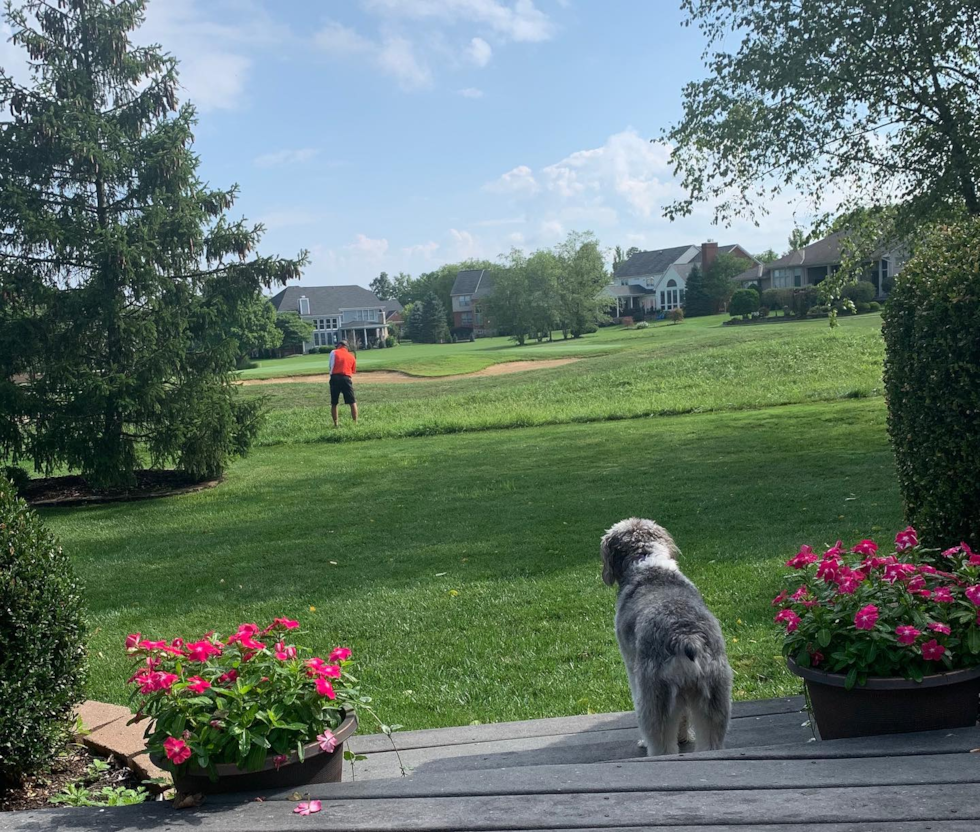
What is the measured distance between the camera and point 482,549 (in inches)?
343

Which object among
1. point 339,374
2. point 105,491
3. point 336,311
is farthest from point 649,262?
point 105,491

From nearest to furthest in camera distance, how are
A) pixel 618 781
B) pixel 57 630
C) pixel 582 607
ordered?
pixel 618 781 < pixel 57 630 < pixel 582 607

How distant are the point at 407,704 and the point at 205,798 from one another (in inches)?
93.4

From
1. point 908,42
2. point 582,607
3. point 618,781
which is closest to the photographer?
point 618,781

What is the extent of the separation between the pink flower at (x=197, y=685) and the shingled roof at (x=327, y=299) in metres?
93.7

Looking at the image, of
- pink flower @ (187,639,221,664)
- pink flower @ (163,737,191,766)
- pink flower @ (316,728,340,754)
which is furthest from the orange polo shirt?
pink flower @ (163,737,191,766)

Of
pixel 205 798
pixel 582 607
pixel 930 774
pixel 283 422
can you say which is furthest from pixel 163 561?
pixel 283 422

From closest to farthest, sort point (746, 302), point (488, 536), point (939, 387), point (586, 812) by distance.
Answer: point (586, 812), point (939, 387), point (488, 536), point (746, 302)

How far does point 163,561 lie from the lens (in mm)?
9281

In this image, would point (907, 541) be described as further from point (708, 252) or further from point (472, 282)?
point (472, 282)

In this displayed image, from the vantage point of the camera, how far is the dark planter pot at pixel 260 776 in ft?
8.77

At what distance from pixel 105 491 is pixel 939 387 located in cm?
1354

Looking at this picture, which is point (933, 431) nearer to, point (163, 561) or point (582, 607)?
point (582, 607)

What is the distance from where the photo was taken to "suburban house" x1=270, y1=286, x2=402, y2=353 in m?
94.8
